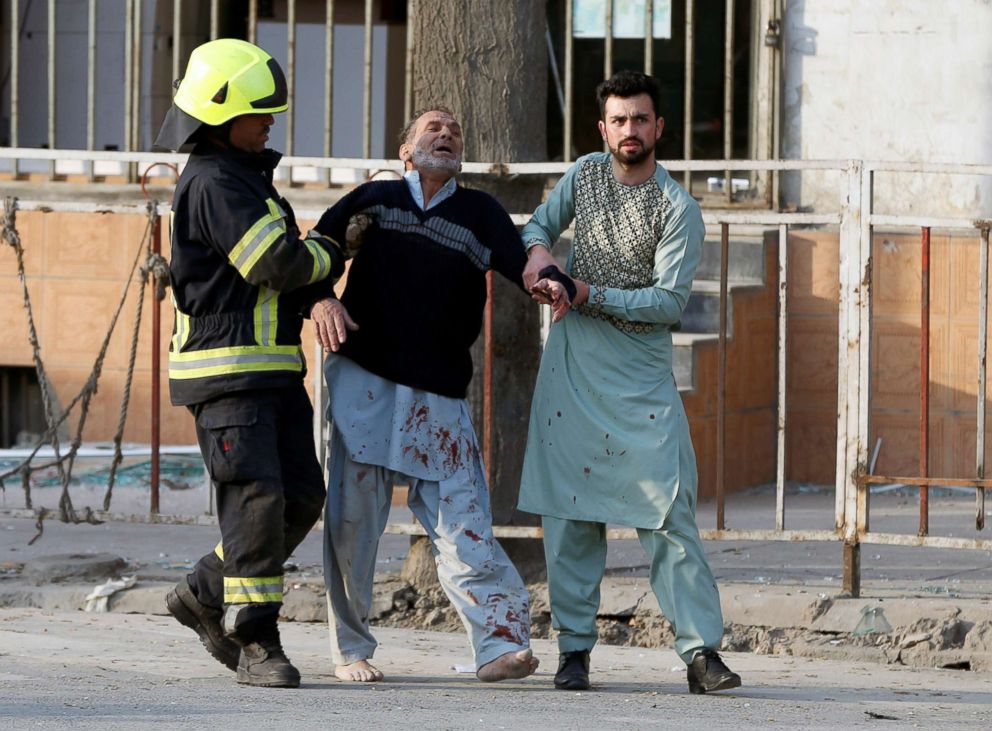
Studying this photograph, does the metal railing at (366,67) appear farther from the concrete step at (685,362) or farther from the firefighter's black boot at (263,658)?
the firefighter's black boot at (263,658)

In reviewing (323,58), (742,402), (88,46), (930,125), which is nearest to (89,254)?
(88,46)

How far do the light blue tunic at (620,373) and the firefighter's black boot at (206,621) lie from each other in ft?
2.98

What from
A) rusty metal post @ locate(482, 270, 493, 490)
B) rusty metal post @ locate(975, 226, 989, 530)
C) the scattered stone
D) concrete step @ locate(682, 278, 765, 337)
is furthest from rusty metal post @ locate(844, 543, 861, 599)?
concrete step @ locate(682, 278, 765, 337)

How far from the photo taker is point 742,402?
8.38m

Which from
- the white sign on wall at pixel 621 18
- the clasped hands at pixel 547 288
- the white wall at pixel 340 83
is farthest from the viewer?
the white wall at pixel 340 83

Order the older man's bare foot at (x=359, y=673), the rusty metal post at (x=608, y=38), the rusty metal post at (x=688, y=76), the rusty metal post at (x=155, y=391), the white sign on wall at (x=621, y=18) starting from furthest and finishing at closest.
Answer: the white sign on wall at (x=621, y=18) → the rusty metal post at (x=608, y=38) → the rusty metal post at (x=688, y=76) → the rusty metal post at (x=155, y=391) → the older man's bare foot at (x=359, y=673)

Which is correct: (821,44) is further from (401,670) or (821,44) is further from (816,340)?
(401,670)

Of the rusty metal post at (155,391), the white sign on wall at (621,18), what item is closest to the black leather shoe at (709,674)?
the rusty metal post at (155,391)

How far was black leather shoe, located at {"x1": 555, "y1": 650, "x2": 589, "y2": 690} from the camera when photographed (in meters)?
4.93

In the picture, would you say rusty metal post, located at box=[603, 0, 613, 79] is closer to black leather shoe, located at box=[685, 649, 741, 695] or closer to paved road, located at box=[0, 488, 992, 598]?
paved road, located at box=[0, 488, 992, 598]

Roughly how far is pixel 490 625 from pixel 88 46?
5.87 m

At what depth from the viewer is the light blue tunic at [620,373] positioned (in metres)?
4.91

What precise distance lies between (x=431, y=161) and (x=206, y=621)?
4.62 feet

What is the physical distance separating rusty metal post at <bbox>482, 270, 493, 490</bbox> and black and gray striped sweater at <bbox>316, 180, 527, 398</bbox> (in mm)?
1034
